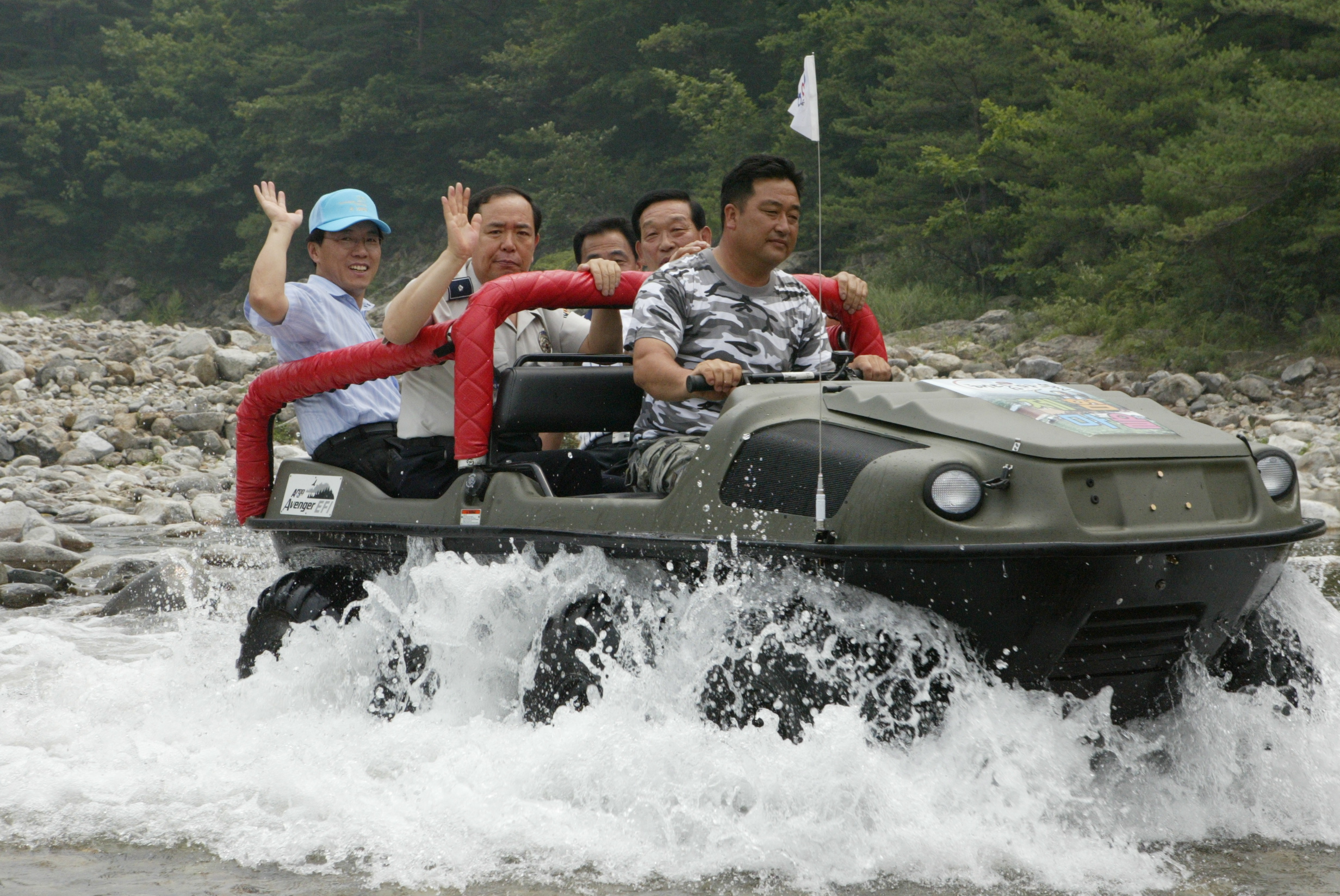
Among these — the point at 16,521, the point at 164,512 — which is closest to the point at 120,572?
the point at 16,521

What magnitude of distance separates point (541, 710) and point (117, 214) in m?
56.8

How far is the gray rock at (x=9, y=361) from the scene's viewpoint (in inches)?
741

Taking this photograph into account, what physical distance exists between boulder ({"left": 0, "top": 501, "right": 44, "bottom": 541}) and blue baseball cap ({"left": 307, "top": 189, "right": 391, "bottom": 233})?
6247 millimetres

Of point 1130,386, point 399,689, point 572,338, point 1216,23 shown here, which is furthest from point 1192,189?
point 399,689

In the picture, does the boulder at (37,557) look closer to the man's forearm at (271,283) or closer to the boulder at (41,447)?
the boulder at (41,447)

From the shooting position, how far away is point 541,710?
4086 mm

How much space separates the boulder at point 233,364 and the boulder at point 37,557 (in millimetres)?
9617

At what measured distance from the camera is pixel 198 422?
15836 mm

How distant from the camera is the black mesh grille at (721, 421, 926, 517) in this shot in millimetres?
3549

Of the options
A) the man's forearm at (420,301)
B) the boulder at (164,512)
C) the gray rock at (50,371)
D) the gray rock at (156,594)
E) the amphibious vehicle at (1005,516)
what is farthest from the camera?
the gray rock at (50,371)

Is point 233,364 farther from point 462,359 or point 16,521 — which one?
point 462,359

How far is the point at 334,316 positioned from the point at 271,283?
1.49 ft

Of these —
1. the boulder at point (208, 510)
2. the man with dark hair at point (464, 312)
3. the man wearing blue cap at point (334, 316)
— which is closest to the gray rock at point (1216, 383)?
the boulder at point (208, 510)

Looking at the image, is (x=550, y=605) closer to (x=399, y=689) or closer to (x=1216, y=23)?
(x=399, y=689)
